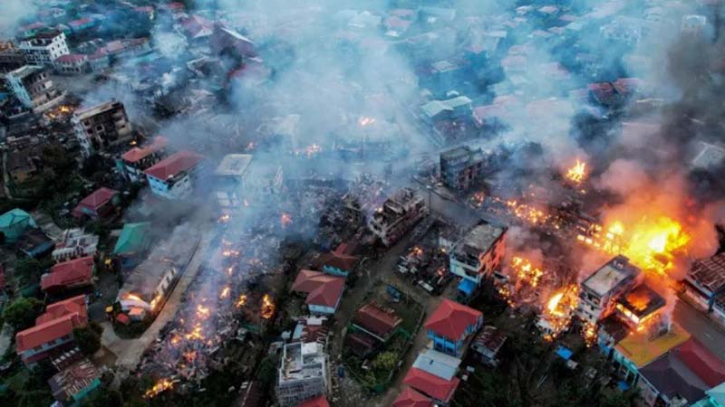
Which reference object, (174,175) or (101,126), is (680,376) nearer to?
(174,175)

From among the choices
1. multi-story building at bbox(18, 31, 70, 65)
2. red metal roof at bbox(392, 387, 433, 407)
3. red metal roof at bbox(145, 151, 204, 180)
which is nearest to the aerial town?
red metal roof at bbox(392, 387, 433, 407)

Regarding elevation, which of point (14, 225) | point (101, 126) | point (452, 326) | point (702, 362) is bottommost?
point (14, 225)

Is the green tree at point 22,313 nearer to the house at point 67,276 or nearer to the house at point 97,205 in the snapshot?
the house at point 67,276

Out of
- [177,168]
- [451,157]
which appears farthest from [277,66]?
[451,157]

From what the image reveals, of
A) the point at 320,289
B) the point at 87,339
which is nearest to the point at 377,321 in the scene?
the point at 320,289

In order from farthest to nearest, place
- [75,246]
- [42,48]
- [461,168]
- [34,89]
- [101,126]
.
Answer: [42,48] → [34,89] → [101,126] → [461,168] → [75,246]

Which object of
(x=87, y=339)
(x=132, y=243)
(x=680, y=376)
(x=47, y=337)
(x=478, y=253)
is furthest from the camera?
(x=132, y=243)

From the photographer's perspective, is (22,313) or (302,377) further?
(22,313)

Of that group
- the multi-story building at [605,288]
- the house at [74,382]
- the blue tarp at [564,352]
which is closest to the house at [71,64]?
the house at [74,382]

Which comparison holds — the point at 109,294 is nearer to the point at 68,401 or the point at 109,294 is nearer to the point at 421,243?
the point at 68,401
